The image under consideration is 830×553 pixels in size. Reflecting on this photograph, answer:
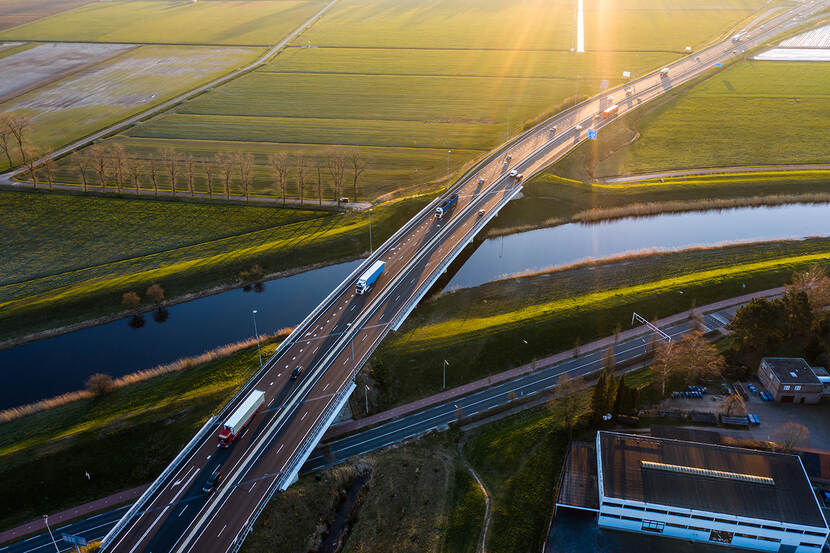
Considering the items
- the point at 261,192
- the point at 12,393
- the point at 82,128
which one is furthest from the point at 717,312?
the point at 82,128

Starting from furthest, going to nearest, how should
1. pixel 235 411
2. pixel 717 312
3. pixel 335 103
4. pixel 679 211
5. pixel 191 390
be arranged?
pixel 335 103, pixel 679 211, pixel 717 312, pixel 191 390, pixel 235 411

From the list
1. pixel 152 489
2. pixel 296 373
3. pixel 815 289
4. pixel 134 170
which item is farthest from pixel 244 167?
pixel 815 289

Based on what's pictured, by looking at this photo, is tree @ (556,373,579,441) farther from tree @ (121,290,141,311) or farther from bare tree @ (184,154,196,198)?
bare tree @ (184,154,196,198)

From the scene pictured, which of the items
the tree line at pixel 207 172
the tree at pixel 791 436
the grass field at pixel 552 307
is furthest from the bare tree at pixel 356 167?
the tree at pixel 791 436

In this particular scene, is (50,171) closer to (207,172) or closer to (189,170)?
(189,170)

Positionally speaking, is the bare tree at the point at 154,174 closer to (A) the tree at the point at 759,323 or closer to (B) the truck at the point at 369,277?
(B) the truck at the point at 369,277

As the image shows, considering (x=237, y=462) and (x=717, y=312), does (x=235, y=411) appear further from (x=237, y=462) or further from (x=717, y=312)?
(x=717, y=312)

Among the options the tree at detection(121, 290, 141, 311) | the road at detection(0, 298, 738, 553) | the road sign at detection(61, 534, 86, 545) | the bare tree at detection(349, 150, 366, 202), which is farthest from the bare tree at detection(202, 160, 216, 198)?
the road sign at detection(61, 534, 86, 545)
